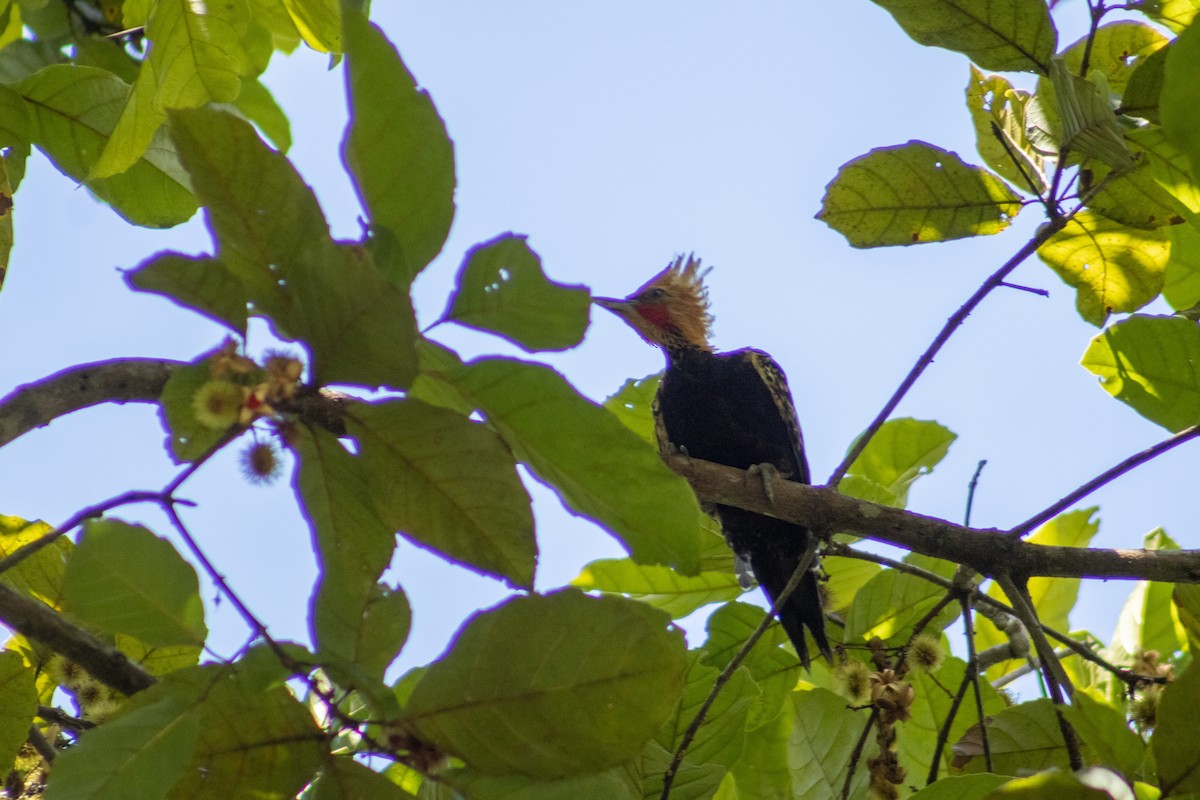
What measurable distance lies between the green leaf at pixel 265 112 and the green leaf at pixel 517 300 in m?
2.64

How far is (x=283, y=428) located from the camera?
4.23ft

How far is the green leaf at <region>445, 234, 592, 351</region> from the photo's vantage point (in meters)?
1.28

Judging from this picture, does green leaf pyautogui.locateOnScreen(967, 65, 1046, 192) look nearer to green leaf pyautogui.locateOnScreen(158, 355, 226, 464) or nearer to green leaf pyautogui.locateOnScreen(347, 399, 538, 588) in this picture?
green leaf pyautogui.locateOnScreen(347, 399, 538, 588)

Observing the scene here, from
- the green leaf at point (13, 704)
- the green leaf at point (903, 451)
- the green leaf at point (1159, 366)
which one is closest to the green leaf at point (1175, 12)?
the green leaf at point (1159, 366)

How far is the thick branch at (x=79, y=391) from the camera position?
158 cm

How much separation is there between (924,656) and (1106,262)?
1070mm

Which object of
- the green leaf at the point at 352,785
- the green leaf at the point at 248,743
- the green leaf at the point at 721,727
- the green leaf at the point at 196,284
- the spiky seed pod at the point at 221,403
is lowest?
the green leaf at the point at 352,785

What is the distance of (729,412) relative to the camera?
4.50 m

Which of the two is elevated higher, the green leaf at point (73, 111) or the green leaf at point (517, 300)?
the green leaf at point (73, 111)

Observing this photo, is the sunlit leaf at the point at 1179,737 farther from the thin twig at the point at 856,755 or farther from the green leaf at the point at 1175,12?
the green leaf at the point at 1175,12

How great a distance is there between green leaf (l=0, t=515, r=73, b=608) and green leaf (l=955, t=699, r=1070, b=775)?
184 centimetres

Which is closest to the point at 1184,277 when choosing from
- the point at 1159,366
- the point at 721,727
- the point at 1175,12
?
the point at 1159,366

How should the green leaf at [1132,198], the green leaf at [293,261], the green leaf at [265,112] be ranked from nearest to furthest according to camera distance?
1. the green leaf at [293,261]
2. the green leaf at [1132,198]
3. the green leaf at [265,112]

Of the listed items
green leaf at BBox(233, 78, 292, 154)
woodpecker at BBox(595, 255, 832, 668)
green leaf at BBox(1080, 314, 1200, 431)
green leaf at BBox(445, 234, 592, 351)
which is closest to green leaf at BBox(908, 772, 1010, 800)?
green leaf at BBox(445, 234, 592, 351)
